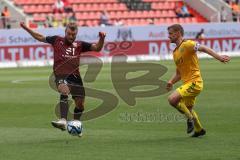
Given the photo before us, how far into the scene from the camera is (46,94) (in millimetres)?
21625

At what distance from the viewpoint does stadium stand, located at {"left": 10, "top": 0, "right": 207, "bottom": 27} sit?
4628cm

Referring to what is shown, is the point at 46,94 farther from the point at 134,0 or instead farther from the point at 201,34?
the point at 134,0

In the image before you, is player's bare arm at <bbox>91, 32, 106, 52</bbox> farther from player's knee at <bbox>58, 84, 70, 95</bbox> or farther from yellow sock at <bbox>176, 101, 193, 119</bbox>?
yellow sock at <bbox>176, 101, 193, 119</bbox>

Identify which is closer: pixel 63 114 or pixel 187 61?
pixel 187 61

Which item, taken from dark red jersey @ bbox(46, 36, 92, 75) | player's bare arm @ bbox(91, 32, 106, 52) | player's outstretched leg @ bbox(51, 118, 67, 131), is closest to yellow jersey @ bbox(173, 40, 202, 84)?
player's bare arm @ bbox(91, 32, 106, 52)

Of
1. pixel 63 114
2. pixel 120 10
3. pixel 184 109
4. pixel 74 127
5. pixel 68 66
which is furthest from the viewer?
pixel 120 10

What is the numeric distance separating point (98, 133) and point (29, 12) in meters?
33.2

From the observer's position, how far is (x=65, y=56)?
42.6 ft

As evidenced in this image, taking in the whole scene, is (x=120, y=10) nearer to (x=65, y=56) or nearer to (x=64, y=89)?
(x=65, y=56)

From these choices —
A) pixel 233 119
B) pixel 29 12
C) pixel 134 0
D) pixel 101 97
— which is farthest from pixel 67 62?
pixel 134 0

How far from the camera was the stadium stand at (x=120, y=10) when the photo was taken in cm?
4628

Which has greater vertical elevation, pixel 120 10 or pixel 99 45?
pixel 99 45

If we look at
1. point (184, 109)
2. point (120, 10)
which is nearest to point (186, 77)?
point (184, 109)

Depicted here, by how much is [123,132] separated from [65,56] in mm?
1733
